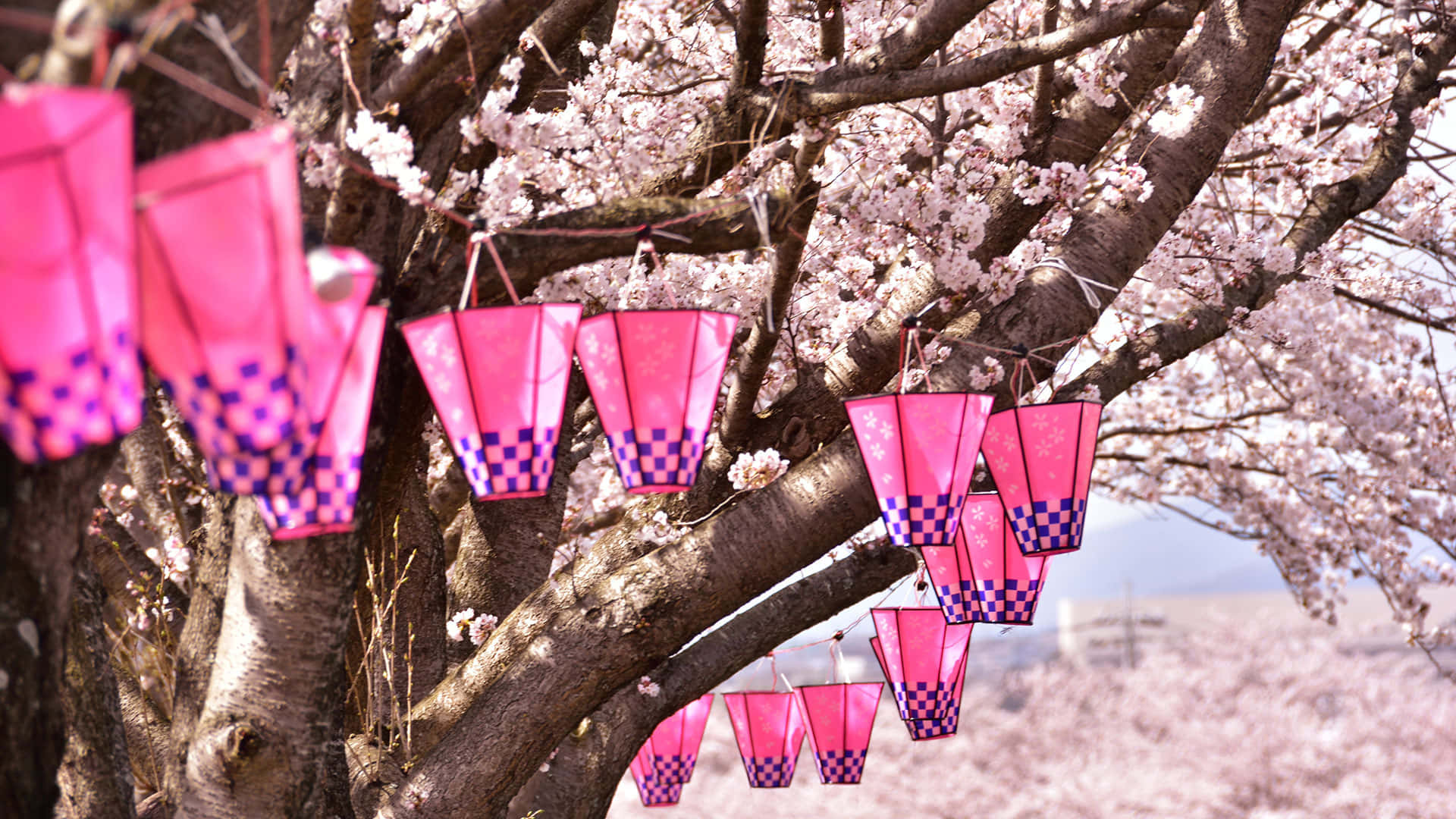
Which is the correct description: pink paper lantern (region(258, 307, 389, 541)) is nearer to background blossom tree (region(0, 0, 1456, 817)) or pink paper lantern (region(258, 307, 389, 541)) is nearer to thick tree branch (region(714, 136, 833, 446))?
background blossom tree (region(0, 0, 1456, 817))

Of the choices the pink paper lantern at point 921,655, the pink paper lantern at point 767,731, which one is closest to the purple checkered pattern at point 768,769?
the pink paper lantern at point 767,731

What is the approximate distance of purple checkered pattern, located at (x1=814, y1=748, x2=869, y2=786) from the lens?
459 centimetres

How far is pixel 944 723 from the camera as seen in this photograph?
4133 mm

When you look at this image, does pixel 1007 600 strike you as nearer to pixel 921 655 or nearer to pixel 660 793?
pixel 921 655

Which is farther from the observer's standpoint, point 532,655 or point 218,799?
point 532,655

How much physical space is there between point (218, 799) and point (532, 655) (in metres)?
0.89

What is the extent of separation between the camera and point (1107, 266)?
3.37 m

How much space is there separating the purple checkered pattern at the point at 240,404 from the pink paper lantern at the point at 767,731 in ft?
11.9

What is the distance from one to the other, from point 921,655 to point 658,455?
2.03 m

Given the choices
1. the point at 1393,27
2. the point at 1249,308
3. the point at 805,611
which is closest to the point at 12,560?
the point at 805,611

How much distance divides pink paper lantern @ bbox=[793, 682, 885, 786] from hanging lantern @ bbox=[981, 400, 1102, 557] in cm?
172

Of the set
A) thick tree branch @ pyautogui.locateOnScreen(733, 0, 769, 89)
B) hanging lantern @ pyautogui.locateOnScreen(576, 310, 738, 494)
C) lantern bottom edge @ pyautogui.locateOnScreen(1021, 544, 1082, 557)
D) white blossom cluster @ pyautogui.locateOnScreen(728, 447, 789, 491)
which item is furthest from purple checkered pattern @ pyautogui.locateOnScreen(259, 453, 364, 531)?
lantern bottom edge @ pyautogui.locateOnScreen(1021, 544, 1082, 557)

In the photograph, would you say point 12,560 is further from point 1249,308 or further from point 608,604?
point 1249,308

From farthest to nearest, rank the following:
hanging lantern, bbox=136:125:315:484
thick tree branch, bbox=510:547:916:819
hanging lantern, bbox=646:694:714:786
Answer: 1. hanging lantern, bbox=646:694:714:786
2. thick tree branch, bbox=510:547:916:819
3. hanging lantern, bbox=136:125:315:484
